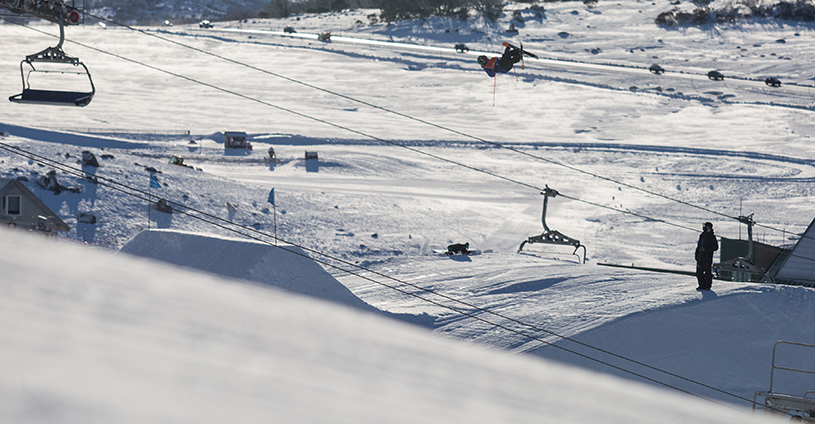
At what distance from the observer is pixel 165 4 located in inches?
5881

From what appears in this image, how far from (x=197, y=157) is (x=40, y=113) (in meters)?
13.2

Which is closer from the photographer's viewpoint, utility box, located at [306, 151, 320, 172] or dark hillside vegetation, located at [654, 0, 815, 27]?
utility box, located at [306, 151, 320, 172]

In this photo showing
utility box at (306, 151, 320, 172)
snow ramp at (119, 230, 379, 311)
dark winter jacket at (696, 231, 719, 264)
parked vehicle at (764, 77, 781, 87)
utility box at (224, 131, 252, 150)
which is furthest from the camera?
parked vehicle at (764, 77, 781, 87)

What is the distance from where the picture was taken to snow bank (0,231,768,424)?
0.74 m

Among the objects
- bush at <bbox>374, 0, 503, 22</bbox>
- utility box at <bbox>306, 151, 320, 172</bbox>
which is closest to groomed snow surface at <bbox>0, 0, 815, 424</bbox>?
utility box at <bbox>306, 151, 320, 172</bbox>

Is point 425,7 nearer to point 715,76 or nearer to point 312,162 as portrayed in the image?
point 715,76

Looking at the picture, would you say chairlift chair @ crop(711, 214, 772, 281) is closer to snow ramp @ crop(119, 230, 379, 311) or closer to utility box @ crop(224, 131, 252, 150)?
snow ramp @ crop(119, 230, 379, 311)

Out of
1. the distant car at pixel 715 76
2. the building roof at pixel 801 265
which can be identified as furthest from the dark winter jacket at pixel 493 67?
the distant car at pixel 715 76

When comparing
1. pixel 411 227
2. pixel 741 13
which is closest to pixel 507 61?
pixel 411 227

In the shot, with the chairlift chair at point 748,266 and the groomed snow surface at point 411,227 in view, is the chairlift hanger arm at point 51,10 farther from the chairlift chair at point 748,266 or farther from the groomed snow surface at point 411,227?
the chairlift chair at point 748,266

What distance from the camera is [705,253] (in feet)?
47.7

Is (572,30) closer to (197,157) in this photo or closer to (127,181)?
(197,157)

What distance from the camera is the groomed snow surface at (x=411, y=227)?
0.90m

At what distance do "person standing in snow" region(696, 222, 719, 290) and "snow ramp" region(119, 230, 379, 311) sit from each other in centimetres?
684
